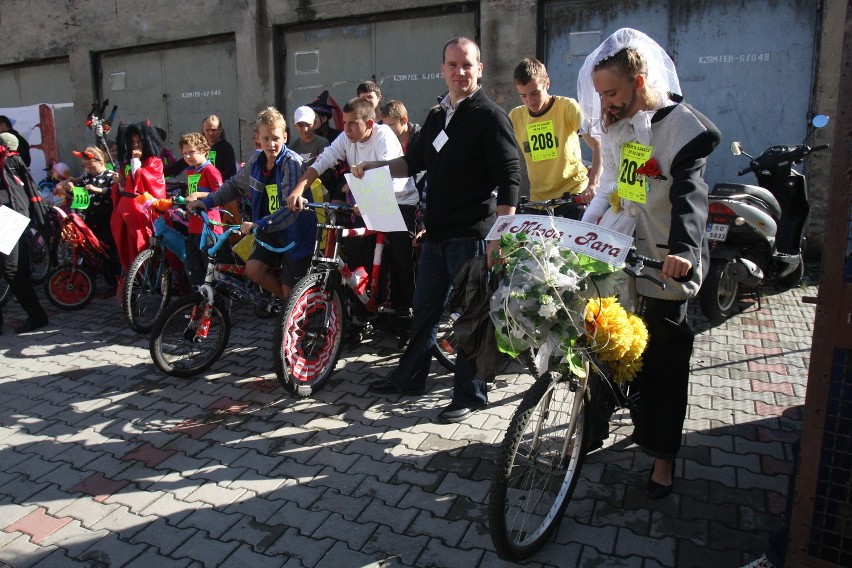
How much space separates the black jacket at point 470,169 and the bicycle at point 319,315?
2.74 ft

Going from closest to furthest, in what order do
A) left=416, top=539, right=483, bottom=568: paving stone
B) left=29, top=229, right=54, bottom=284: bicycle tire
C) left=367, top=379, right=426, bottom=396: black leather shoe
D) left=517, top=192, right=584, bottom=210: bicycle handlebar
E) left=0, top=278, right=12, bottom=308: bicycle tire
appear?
left=416, top=539, right=483, bottom=568: paving stone, left=367, top=379, right=426, bottom=396: black leather shoe, left=517, top=192, right=584, bottom=210: bicycle handlebar, left=0, top=278, right=12, bottom=308: bicycle tire, left=29, top=229, right=54, bottom=284: bicycle tire

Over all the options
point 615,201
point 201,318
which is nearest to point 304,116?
point 201,318

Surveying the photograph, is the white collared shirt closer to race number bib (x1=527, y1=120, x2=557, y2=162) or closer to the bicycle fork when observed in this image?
race number bib (x1=527, y1=120, x2=557, y2=162)

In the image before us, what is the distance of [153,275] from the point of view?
6.02m

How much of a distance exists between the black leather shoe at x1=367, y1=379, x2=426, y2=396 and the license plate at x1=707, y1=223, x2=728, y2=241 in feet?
9.76

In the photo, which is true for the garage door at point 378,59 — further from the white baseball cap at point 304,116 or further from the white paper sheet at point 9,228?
the white paper sheet at point 9,228

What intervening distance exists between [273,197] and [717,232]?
3.73 m

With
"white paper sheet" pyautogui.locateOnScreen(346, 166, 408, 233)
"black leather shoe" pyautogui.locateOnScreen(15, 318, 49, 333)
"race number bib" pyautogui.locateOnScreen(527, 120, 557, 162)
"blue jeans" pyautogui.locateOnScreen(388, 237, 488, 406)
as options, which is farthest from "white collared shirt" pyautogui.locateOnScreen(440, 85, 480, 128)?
"black leather shoe" pyautogui.locateOnScreen(15, 318, 49, 333)

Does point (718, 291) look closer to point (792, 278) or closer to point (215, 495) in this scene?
point (792, 278)

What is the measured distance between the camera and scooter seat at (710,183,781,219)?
5.93m

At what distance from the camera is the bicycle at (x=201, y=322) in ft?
15.3

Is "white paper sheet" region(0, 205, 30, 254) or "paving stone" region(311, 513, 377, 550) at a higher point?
"white paper sheet" region(0, 205, 30, 254)

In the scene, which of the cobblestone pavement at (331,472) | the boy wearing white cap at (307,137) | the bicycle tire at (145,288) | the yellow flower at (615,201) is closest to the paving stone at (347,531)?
the cobblestone pavement at (331,472)

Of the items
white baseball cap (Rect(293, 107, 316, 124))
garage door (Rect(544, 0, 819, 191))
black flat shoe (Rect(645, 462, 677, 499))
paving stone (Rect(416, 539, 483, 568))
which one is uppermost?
garage door (Rect(544, 0, 819, 191))
